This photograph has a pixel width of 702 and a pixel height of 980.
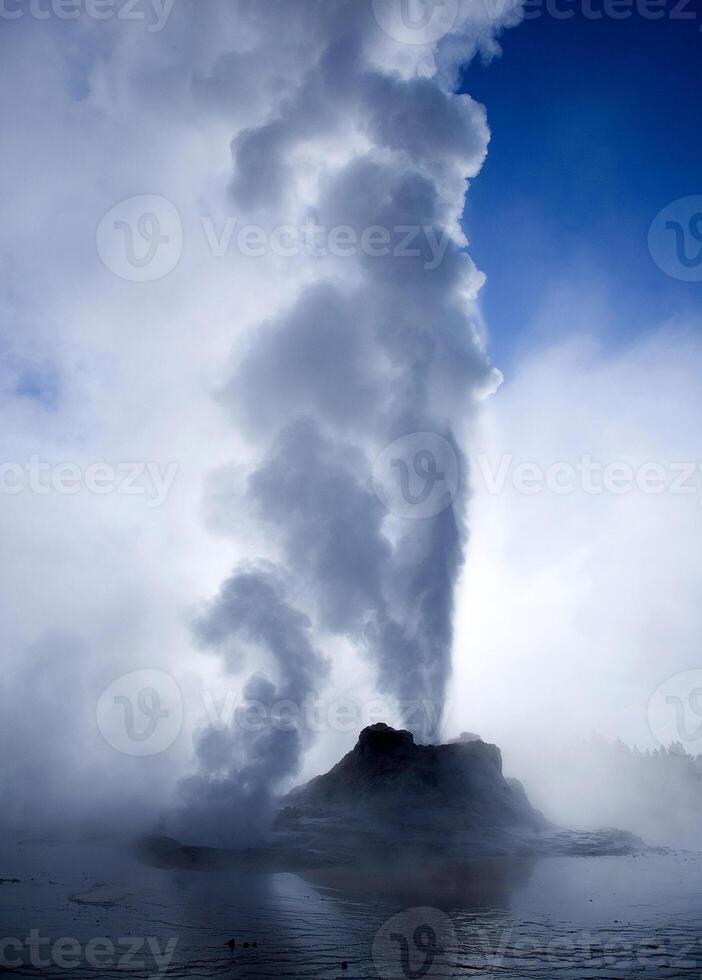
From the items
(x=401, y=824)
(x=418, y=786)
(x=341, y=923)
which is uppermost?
(x=418, y=786)

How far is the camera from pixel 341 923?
63.2 feet

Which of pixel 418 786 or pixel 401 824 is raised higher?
pixel 418 786

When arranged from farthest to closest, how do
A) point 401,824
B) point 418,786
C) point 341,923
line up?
1. point 418,786
2. point 401,824
3. point 341,923

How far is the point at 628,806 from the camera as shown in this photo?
74812 mm

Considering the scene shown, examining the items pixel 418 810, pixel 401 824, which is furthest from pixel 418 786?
pixel 401 824

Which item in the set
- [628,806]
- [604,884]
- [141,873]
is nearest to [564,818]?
[628,806]

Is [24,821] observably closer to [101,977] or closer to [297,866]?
[297,866]

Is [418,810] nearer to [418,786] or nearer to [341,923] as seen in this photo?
[418,786]

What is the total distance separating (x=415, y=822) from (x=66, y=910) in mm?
23747

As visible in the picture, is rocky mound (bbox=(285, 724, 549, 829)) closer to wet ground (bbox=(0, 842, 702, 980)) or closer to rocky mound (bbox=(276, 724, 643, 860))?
rocky mound (bbox=(276, 724, 643, 860))

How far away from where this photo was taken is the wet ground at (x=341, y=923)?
1503 centimetres

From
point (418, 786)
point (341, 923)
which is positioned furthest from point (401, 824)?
point (341, 923)

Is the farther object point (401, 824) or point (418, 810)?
point (418, 810)

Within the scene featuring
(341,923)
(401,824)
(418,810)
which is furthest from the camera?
(418,810)
